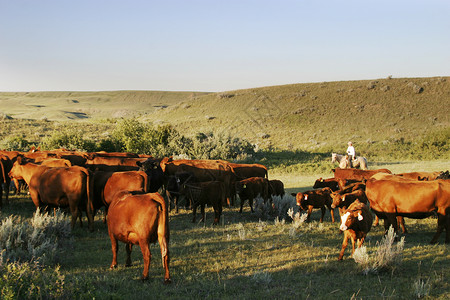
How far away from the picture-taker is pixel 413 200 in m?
8.68

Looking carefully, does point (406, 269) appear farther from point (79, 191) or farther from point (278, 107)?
point (278, 107)

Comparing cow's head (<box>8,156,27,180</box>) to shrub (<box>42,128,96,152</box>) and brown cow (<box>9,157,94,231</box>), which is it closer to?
Result: brown cow (<box>9,157,94,231</box>)

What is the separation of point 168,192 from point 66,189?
2950 millimetres

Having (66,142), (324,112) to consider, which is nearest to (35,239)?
(66,142)

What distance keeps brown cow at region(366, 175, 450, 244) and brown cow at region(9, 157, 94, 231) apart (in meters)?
6.86

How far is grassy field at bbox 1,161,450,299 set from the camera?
543 centimetres

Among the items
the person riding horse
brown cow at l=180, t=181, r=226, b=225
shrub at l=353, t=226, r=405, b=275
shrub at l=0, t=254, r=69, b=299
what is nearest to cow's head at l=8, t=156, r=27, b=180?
brown cow at l=180, t=181, r=226, b=225

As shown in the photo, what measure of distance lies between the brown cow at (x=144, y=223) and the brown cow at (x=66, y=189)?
3.37 meters

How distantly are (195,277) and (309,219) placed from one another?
19.7 ft

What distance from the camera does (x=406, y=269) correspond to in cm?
662

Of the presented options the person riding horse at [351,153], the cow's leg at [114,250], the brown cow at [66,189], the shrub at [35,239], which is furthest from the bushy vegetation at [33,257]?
the person riding horse at [351,153]

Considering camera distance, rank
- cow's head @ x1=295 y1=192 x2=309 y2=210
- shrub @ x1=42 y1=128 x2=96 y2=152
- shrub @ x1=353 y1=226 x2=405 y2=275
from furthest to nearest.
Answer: shrub @ x1=42 y1=128 x2=96 y2=152, cow's head @ x1=295 y1=192 x2=309 y2=210, shrub @ x1=353 y1=226 x2=405 y2=275

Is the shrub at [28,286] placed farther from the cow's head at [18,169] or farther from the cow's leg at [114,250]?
the cow's head at [18,169]

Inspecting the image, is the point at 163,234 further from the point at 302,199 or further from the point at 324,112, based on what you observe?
the point at 324,112
